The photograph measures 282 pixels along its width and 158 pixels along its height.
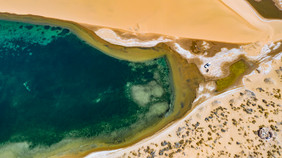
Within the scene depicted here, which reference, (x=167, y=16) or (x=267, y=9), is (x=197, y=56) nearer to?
(x=167, y=16)

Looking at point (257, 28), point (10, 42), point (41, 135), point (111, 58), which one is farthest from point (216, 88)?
point (10, 42)

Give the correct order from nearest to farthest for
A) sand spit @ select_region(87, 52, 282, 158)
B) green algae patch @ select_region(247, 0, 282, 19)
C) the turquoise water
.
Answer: sand spit @ select_region(87, 52, 282, 158), the turquoise water, green algae patch @ select_region(247, 0, 282, 19)

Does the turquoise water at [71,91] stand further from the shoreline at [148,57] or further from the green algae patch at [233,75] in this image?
the green algae patch at [233,75]

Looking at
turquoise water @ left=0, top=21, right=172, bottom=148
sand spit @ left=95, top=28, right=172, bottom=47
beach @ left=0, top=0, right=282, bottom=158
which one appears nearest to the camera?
beach @ left=0, top=0, right=282, bottom=158

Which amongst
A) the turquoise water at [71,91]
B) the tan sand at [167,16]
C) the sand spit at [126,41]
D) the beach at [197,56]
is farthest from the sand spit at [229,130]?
the sand spit at [126,41]

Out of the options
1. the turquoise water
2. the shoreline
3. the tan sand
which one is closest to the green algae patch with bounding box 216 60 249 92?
the shoreline

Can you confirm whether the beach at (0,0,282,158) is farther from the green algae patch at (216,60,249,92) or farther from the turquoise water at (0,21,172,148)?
the turquoise water at (0,21,172,148)

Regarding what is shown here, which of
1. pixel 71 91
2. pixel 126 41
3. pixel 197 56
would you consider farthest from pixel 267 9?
pixel 71 91
